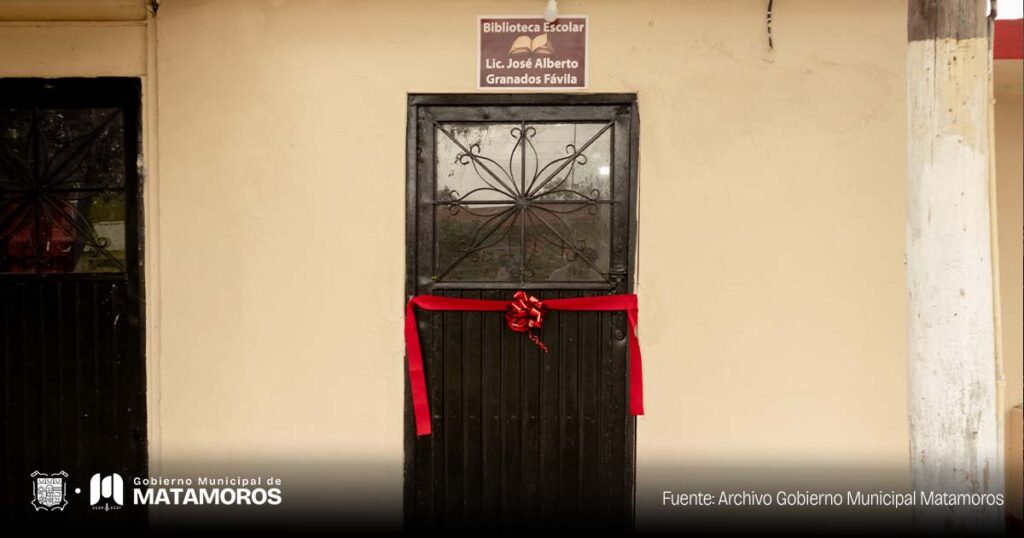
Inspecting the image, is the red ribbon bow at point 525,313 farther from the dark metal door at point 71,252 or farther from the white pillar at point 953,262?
the dark metal door at point 71,252

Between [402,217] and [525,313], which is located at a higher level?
[402,217]

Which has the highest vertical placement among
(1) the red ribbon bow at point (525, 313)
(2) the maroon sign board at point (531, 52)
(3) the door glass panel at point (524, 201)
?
(2) the maroon sign board at point (531, 52)

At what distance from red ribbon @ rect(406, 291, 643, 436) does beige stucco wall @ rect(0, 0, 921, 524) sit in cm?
9

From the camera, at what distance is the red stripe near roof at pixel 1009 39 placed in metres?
3.52

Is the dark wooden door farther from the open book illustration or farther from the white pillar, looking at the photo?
the white pillar

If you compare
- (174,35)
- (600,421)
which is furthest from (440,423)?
(174,35)

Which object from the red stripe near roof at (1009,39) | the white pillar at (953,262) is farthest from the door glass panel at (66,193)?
the red stripe near roof at (1009,39)

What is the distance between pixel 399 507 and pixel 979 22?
11.9ft

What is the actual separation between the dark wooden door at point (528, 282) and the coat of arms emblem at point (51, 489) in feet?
6.76

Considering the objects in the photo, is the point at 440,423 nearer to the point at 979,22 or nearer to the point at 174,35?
the point at 174,35

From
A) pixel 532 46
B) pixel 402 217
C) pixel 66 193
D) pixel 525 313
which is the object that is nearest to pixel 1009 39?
pixel 532 46

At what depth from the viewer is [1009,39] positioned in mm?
3539

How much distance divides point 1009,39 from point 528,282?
125 inches

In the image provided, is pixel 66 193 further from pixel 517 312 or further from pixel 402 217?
pixel 517 312
